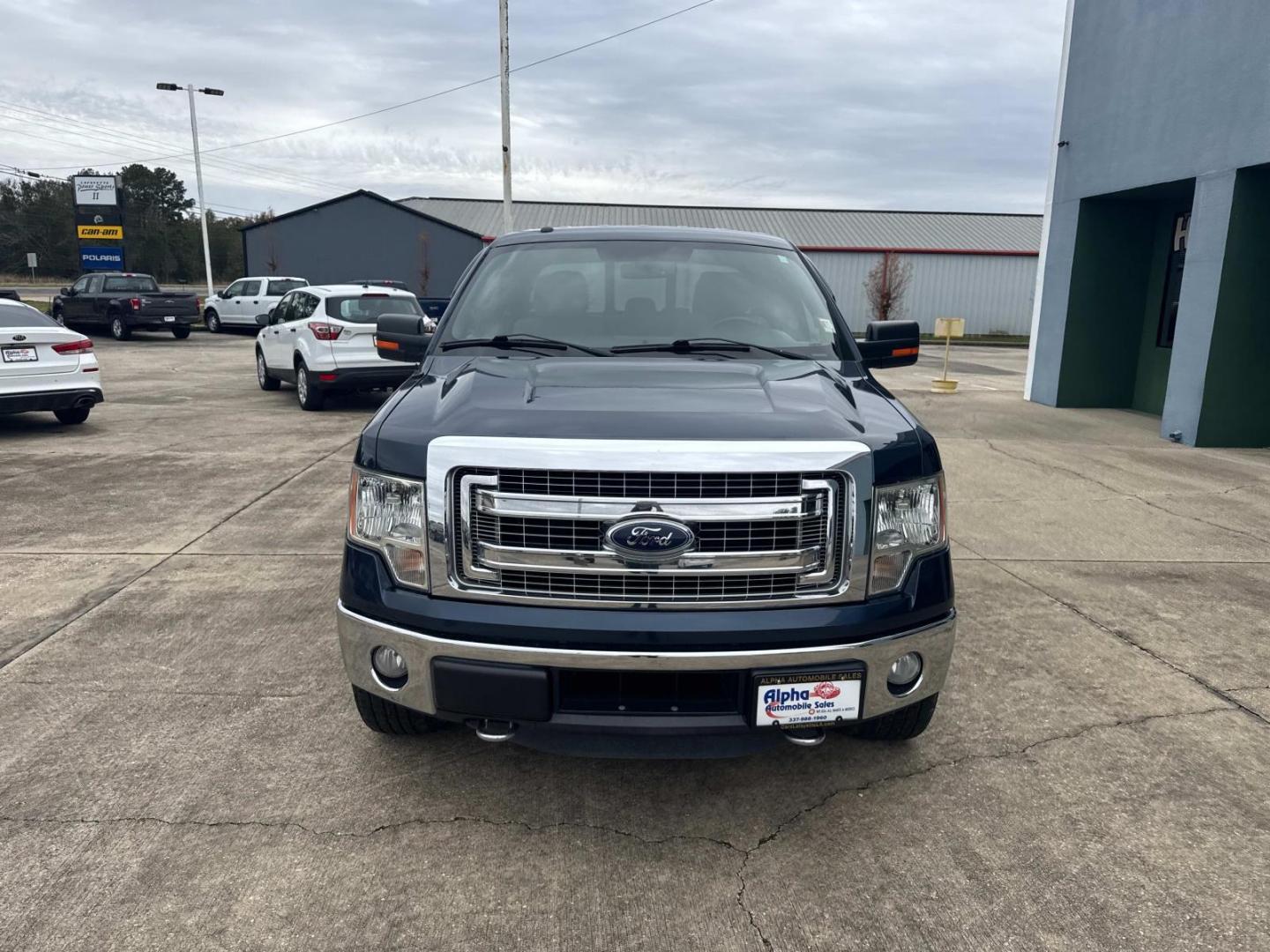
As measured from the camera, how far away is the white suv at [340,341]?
1220 centimetres

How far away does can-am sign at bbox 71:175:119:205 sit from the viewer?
34.3m

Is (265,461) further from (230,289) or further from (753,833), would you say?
(230,289)

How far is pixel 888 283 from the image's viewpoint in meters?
39.9

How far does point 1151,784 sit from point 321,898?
2.75 m

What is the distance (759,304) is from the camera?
12.8 ft

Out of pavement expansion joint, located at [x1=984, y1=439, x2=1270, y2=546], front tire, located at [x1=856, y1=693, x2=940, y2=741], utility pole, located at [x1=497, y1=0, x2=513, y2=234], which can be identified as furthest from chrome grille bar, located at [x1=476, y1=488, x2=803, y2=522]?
utility pole, located at [x1=497, y1=0, x2=513, y2=234]

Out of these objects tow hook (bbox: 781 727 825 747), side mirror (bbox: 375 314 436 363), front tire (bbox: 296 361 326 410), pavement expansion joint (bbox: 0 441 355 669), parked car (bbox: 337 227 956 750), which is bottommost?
pavement expansion joint (bbox: 0 441 355 669)

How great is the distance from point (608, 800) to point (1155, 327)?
13529 millimetres

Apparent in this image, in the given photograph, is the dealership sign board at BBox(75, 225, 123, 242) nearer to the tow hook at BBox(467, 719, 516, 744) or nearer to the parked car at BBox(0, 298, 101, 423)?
the parked car at BBox(0, 298, 101, 423)

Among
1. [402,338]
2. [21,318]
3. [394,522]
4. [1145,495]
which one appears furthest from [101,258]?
[394,522]

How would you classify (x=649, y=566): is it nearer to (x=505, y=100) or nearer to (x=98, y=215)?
(x=505, y=100)

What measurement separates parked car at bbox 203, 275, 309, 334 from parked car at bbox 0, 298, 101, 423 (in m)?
17.1

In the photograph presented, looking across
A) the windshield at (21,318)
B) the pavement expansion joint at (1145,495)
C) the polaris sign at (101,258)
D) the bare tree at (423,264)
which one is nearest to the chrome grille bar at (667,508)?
the pavement expansion joint at (1145,495)

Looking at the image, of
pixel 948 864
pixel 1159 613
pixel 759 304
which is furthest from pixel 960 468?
pixel 948 864
